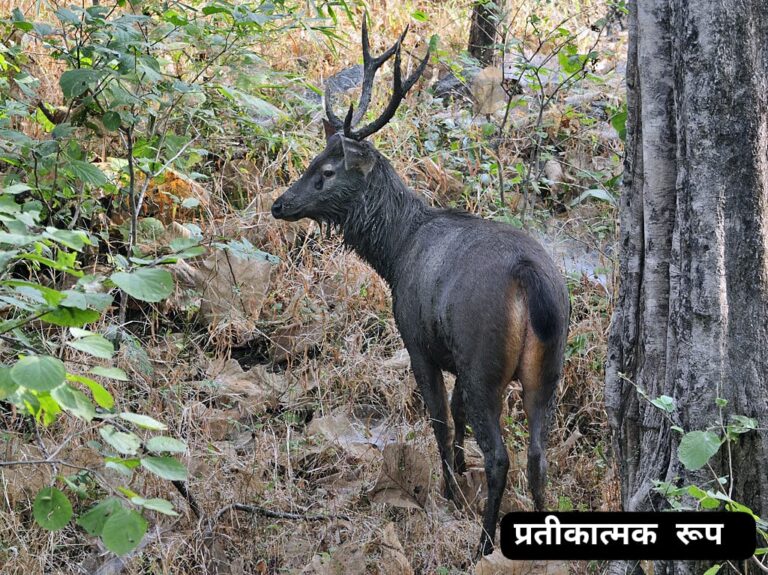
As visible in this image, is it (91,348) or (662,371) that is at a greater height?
(91,348)

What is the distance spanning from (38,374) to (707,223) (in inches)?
103

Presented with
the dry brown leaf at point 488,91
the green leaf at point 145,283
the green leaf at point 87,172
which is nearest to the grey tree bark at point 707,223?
the green leaf at point 145,283

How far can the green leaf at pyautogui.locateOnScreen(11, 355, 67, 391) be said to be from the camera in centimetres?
260

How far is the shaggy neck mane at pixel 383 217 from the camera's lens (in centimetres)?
633

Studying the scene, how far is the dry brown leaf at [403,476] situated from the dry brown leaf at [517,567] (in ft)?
3.19

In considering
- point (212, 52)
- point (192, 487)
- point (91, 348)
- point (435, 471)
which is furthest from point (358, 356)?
point (91, 348)

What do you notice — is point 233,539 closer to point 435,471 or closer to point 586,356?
point 435,471


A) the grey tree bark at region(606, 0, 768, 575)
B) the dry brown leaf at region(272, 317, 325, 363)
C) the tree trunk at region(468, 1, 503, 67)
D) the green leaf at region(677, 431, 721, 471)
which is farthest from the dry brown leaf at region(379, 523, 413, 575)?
the tree trunk at region(468, 1, 503, 67)

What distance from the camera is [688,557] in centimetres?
394

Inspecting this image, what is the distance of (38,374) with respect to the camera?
103 inches

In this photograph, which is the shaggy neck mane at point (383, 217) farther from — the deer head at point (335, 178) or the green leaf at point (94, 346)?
the green leaf at point (94, 346)

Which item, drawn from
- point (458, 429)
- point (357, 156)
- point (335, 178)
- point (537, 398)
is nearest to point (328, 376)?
point (458, 429)

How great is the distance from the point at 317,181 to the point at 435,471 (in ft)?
6.67

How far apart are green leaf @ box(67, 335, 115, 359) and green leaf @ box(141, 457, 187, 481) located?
0.34 metres
